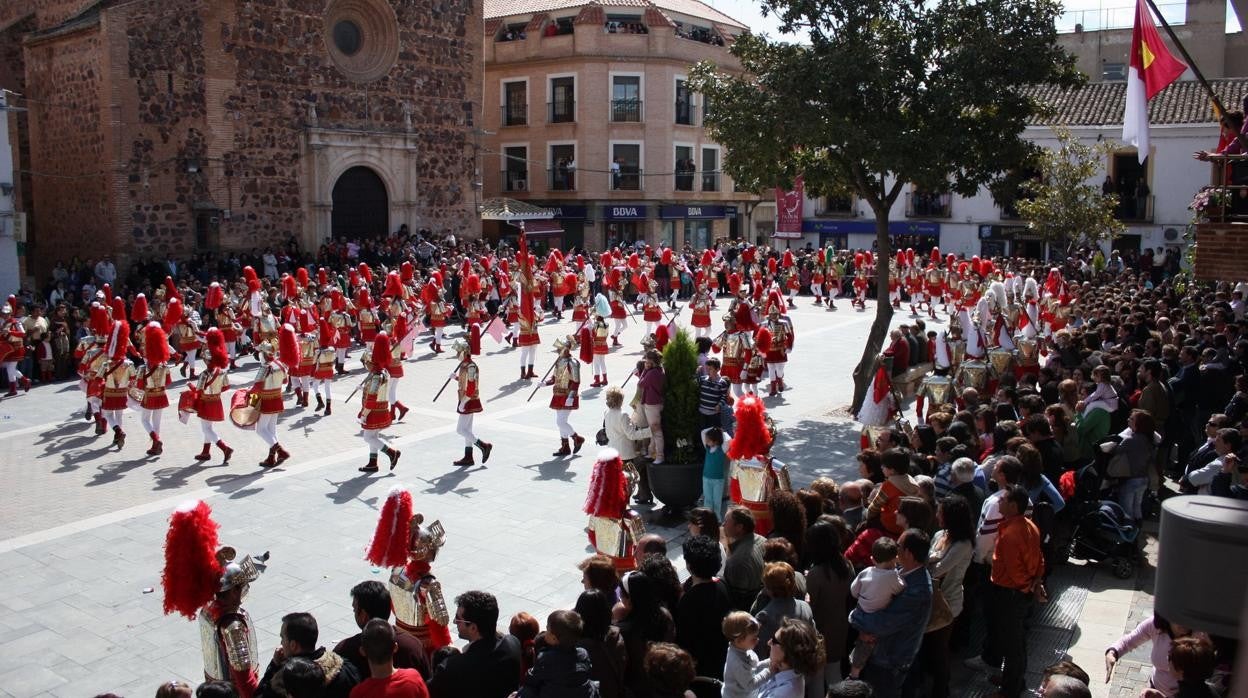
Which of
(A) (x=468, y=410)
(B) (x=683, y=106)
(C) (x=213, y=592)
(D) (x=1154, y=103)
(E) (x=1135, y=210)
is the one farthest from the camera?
(B) (x=683, y=106)

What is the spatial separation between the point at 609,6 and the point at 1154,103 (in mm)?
21435

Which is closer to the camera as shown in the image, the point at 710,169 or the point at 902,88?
the point at 902,88

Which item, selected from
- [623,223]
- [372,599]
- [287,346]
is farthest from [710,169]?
[372,599]

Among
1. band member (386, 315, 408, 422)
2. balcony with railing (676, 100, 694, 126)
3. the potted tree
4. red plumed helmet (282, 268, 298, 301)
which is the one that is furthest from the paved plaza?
balcony with railing (676, 100, 694, 126)

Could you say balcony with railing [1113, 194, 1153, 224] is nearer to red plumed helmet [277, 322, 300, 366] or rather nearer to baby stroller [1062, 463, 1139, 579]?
baby stroller [1062, 463, 1139, 579]

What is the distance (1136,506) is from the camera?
966 cm

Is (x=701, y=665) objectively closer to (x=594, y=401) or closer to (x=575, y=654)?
(x=575, y=654)

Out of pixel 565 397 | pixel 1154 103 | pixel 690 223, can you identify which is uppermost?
pixel 1154 103

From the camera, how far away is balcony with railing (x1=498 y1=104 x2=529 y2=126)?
46.2 meters

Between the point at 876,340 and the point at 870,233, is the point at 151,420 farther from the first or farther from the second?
the point at 870,233

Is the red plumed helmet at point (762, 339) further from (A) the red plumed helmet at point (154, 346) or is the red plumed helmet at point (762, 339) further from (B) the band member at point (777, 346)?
(A) the red plumed helmet at point (154, 346)

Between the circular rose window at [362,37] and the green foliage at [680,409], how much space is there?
908 inches

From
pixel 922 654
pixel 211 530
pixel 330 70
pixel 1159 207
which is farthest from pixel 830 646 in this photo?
pixel 1159 207

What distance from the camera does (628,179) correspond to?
45750 mm
